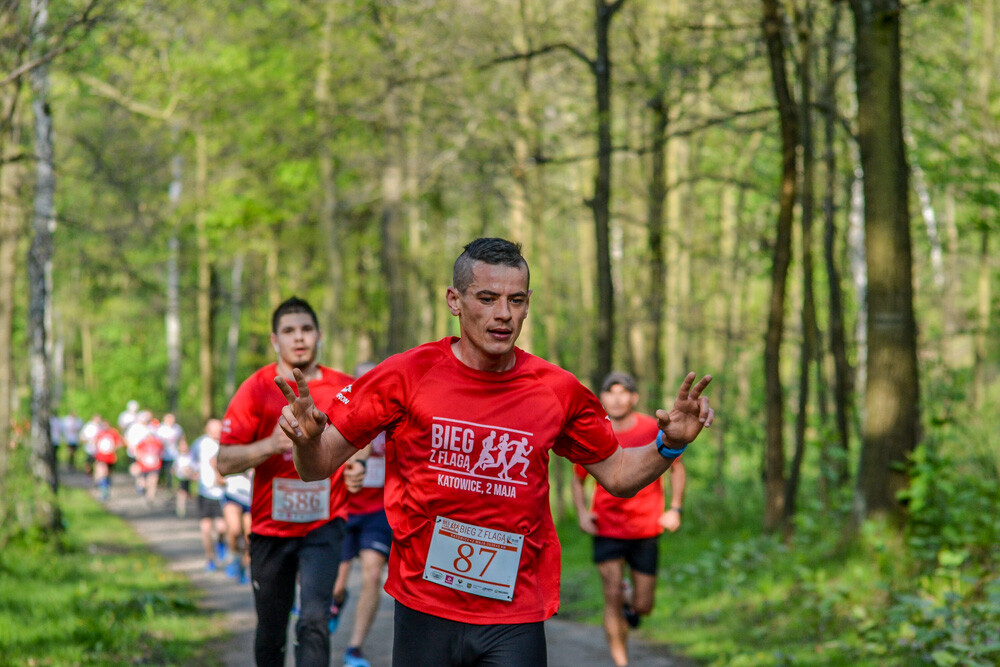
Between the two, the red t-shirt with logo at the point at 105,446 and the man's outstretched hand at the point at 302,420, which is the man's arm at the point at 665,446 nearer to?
the man's outstretched hand at the point at 302,420

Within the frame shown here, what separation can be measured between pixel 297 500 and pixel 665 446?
283 centimetres

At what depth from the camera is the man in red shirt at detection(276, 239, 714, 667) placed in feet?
12.4

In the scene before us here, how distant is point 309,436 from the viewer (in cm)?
363

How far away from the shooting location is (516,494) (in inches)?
151

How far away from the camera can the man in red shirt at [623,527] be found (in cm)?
822

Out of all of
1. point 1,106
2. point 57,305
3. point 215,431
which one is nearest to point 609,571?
point 215,431

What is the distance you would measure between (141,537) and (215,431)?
177 inches

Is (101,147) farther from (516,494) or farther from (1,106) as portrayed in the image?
(516,494)

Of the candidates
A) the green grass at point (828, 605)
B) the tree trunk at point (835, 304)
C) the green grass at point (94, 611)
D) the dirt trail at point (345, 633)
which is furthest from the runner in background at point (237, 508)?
the tree trunk at point (835, 304)

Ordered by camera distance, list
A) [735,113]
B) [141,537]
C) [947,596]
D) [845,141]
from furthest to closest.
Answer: [141,537], [845,141], [735,113], [947,596]

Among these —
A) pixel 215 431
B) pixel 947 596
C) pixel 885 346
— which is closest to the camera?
pixel 947 596

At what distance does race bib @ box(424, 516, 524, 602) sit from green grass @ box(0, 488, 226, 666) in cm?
445

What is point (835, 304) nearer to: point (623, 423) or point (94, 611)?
point (623, 423)

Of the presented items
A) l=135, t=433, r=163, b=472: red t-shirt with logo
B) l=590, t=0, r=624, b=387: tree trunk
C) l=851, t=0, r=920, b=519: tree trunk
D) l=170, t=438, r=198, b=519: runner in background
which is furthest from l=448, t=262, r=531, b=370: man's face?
l=135, t=433, r=163, b=472: red t-shirt with logo
